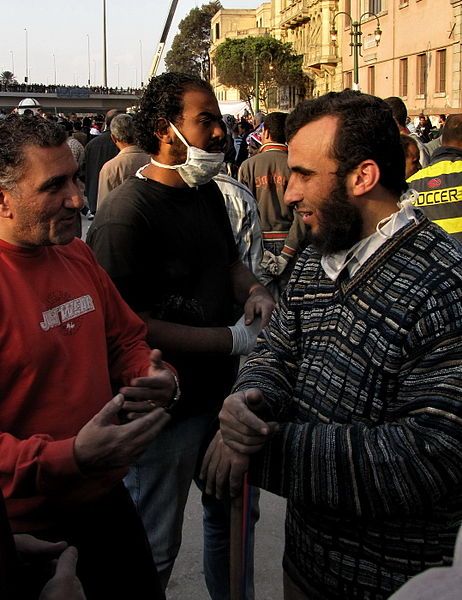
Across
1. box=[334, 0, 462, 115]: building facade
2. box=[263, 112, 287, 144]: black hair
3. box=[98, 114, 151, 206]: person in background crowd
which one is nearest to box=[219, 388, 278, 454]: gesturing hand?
box=[98, 114, 151, 206]: person in background crowd

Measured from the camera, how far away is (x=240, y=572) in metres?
2.00

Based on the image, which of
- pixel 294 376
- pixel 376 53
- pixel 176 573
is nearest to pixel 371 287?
pixel 294 376

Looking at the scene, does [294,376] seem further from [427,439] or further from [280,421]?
[427,439]

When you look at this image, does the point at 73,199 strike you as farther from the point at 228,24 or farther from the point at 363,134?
the point at 228,24

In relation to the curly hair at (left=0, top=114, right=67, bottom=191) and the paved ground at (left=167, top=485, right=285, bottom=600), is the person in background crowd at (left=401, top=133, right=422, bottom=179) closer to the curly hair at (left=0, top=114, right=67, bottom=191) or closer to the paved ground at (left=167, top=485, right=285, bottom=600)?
the paved ground at (left=167, top=485, right=285, bottom=600)

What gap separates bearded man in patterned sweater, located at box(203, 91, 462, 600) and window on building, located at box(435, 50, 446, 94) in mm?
35575

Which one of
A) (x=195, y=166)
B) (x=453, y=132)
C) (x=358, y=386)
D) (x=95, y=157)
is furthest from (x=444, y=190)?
(x=95, y=157)

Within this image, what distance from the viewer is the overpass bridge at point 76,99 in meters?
80.9

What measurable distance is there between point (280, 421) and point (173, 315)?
2.81 feet

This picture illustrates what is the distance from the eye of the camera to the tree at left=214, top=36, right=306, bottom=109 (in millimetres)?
60594

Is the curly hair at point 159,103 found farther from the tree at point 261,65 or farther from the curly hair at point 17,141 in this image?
the tree at point 261,65

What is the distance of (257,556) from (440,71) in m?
35.3

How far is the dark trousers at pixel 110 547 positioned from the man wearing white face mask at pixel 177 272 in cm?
38

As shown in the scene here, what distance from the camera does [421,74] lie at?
37.6 m
